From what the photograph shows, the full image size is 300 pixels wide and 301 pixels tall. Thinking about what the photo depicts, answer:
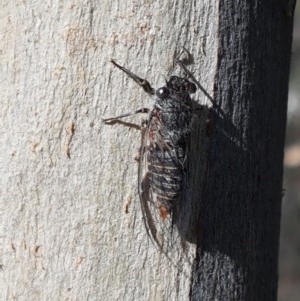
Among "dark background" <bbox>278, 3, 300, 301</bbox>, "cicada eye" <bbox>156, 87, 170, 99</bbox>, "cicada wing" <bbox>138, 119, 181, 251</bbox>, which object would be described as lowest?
"cicada wing" <bbox>138, 119, 181, 251</bbox>

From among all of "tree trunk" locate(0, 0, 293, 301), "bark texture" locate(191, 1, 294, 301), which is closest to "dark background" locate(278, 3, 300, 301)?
"bark texture" locate(191, 1, 294, 301)

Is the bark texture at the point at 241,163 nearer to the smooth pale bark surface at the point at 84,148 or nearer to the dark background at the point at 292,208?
the smooth pale bark surface at the point at 84,148

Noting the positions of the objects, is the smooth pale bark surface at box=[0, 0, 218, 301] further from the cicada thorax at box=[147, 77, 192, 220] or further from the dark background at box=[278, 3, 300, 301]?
the dark background at box=[278, 3, 300, 301]

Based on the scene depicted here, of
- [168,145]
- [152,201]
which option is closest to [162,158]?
[168,145]

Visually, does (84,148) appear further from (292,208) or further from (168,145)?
(292,208)

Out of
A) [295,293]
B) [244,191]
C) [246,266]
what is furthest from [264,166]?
[295,293]

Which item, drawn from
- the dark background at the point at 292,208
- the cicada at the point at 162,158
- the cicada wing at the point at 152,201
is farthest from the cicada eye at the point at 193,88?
the dark background at the point at 292,208
